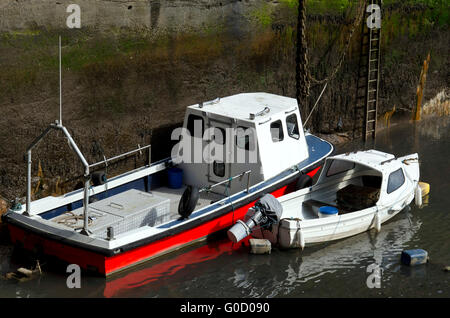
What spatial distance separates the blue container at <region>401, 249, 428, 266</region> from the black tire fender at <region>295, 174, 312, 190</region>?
2527mm

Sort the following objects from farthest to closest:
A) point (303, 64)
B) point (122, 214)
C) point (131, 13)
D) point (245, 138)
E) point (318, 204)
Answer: point (303, 64) < point (131, 13) < point (318, 204) < point (245, 138) < point (122, 214)

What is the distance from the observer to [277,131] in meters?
14.1

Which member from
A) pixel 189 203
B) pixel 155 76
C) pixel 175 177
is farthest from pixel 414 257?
pixel 155 76

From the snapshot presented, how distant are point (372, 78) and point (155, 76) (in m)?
6.56

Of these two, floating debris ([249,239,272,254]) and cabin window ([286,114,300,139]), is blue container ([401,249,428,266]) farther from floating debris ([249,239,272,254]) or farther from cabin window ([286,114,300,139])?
cabin window ([286,114,300,139])

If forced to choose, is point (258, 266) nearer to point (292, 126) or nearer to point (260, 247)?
point (260, 247)

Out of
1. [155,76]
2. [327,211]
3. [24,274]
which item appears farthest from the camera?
[155,76]

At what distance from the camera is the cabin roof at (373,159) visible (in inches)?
543

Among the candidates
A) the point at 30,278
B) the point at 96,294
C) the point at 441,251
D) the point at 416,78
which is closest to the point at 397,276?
the point at 441,251

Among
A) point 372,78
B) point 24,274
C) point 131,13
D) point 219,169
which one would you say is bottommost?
point 24,274

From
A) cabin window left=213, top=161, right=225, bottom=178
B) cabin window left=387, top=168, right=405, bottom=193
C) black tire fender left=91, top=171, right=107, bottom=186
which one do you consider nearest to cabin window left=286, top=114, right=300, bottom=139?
cabin window left=213, top=161, right=225, bottom=178

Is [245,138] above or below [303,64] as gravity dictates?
below

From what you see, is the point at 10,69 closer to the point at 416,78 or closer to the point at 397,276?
the point at 397,276

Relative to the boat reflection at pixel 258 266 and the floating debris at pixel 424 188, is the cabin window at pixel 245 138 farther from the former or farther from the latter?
the floating debris at pixel 424 188
